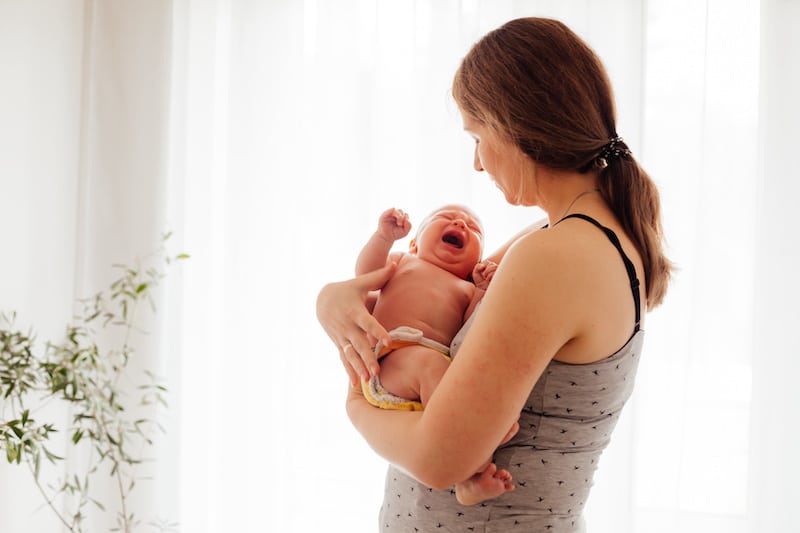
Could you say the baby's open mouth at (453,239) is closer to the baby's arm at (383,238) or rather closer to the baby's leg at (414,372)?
Result: the baby's arm at (383,238)

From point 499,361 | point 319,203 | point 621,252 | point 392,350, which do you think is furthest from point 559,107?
point 319,203

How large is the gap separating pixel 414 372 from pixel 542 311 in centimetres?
34

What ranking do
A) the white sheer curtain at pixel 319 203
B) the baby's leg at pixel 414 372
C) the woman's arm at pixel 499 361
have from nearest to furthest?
the woman's arm at pixel 499 361
the baby's leg at pixel 414 372
the white sheer curtain at pixel 319 203

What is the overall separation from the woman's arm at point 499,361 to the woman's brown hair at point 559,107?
18 cm

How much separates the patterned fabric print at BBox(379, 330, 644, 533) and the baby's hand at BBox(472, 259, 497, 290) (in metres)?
0.37

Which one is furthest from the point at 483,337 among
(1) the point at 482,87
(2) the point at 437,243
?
(2) the point at 437,243

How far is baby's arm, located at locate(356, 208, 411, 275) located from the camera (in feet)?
4.79

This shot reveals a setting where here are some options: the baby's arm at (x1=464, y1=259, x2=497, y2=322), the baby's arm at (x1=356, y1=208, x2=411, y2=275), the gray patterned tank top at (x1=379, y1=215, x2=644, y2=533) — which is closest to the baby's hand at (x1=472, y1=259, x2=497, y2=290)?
the baby's arm at (x1=464, y1=259, x2=497, y2=322)

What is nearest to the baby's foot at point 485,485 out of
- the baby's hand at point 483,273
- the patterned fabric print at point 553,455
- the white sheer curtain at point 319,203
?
the patterned fabric print at point 553,455

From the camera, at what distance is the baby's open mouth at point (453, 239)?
154cm

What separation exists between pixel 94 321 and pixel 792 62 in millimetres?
Result: 2548

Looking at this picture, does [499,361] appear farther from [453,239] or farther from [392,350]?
[453,239]

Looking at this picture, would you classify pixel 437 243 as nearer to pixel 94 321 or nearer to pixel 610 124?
pixel 610 124

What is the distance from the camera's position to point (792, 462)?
96.3 inches
